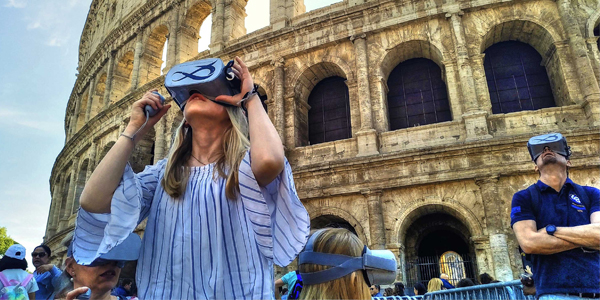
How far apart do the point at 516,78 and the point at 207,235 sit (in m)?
12.4

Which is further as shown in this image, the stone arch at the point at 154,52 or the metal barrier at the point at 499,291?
the stone arch at the point at 154,52

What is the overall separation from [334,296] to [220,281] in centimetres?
56

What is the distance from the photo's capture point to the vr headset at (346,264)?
5.50ft

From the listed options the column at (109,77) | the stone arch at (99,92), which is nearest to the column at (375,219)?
the column at (109,77)

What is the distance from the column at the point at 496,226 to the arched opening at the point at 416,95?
8.64ft

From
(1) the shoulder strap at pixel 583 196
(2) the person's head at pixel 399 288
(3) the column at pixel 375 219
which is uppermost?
(3) the column at pixel 375 219

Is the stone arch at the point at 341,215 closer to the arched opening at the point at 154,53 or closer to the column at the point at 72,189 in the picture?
the arched opening at the point at 154,53

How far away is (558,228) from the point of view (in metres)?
2.07

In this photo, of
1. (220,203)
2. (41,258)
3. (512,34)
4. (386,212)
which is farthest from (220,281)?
(512,34)

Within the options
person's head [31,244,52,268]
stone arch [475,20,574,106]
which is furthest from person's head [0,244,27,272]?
stone arch [475,20,574,106]

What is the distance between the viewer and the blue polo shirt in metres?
2.03

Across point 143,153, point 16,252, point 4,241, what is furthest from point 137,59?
point 4,241

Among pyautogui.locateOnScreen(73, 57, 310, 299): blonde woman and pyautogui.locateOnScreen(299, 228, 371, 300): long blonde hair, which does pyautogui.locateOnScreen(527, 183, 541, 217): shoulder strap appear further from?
pyautogui.locateOnScreen(73, 57, 310, 299): blonde woman

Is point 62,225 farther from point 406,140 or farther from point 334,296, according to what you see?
point 334,296
